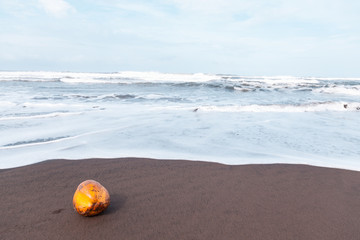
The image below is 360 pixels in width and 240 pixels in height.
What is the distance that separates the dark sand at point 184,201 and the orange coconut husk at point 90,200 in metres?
0.05

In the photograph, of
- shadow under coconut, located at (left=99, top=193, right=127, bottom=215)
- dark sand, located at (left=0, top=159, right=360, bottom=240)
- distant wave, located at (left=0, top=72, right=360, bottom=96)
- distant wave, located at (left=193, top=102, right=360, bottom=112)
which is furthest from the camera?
distant wave, located at (left=0, top=72, right=360, bottom=96)

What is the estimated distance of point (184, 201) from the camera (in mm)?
2209

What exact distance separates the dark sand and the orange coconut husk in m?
0.05

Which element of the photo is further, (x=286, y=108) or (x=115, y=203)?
(x=286, y=108)

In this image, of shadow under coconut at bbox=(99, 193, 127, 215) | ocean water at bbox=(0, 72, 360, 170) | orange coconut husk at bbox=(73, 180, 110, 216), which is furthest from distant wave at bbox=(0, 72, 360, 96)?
orange coconut husk at bbox=(73, 180, 110, 216)

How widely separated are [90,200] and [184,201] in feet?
2.23

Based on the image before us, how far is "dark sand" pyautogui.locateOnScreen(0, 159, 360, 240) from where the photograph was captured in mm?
1817

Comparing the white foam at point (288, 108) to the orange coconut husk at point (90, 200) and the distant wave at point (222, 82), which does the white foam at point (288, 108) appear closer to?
the orange coconut husk at point (90, 200)

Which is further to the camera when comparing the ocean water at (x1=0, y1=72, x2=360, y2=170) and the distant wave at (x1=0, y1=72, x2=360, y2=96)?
the distant wave at (x1=0, y1=72, x2=360, y2=96)

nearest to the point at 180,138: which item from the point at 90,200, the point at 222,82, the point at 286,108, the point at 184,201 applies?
the point at 184,201

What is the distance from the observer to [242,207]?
2.13 meters

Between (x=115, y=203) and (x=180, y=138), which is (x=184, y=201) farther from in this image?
(x=180, y=138)

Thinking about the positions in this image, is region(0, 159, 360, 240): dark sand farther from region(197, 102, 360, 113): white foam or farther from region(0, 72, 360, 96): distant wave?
region(0, 72, 360, 96): distant wave

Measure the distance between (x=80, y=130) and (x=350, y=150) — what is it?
396cm
